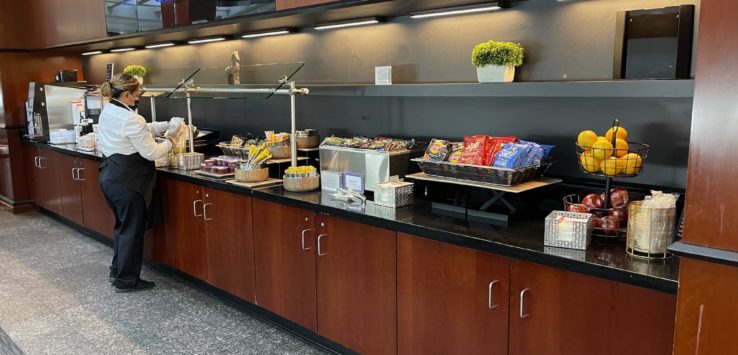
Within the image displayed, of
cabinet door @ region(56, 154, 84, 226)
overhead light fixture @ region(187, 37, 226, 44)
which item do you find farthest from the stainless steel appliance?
overhead light fixture @ region(187, 37, 226, 44)

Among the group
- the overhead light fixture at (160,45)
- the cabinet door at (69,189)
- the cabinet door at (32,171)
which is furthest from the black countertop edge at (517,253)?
the cabinet door at (32,171)

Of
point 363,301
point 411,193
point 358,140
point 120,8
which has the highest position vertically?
point 120,8

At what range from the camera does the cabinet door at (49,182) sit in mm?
5591

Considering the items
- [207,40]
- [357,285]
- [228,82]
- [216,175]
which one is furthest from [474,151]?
[207,40]

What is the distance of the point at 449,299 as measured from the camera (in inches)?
89.7

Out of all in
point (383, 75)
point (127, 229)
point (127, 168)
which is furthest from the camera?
point (127, 229)

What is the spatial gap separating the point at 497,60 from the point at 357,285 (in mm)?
1231

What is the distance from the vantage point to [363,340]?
2.69 m

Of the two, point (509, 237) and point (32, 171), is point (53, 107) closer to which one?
point (32, 171)

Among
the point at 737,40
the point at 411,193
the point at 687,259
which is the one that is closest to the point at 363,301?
the point at 411,193

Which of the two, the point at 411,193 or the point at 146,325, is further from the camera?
the point at 146,325

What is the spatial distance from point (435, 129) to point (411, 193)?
0.60m

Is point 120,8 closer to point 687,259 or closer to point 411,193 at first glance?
point 411,193

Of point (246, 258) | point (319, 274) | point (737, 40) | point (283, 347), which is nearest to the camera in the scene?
point (737, 40)
